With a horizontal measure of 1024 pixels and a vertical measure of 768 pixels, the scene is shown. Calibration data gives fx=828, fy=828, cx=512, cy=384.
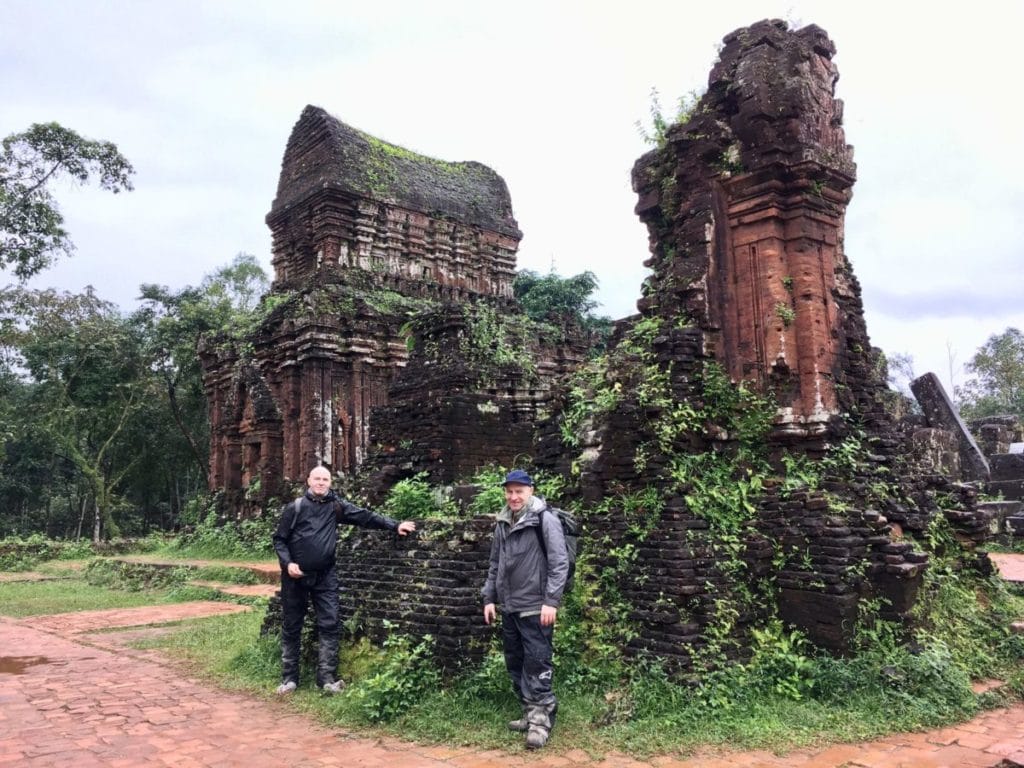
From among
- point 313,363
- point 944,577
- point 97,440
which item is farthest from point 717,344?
point 97,440

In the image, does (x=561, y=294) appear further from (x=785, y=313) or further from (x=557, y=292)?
(x=785, y=313)

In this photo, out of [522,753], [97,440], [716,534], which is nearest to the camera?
[522,753]

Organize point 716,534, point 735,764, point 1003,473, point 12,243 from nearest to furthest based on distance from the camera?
point 735,764, point 716,534, point 1003,473, point 12,243

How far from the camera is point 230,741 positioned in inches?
205

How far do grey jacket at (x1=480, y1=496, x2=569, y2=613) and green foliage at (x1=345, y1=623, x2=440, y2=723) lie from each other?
0.82m

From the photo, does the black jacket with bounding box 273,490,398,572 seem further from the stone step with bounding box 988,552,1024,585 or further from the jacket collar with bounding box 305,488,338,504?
the stone step with bounding box 988,552,1024,585

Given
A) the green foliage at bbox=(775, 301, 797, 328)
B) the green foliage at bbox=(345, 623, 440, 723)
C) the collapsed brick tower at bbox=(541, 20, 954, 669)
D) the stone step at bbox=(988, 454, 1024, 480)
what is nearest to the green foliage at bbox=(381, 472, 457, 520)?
the collapsed brick tower at bbox=(541, 20, 954, 669)

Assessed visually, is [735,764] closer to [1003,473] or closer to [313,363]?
[1003,473]

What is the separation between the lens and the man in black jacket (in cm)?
645

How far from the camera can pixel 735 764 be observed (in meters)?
4.46

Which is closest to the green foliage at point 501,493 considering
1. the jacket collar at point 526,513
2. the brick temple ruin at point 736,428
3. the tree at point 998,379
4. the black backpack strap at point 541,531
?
the brick temple ruin at point 736,428

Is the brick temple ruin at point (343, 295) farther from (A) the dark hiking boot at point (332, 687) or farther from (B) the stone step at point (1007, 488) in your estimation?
(A) the dark hiking boot at point (332, 687)

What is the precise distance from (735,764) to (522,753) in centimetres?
118

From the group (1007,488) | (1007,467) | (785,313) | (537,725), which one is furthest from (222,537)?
(1007,467)
